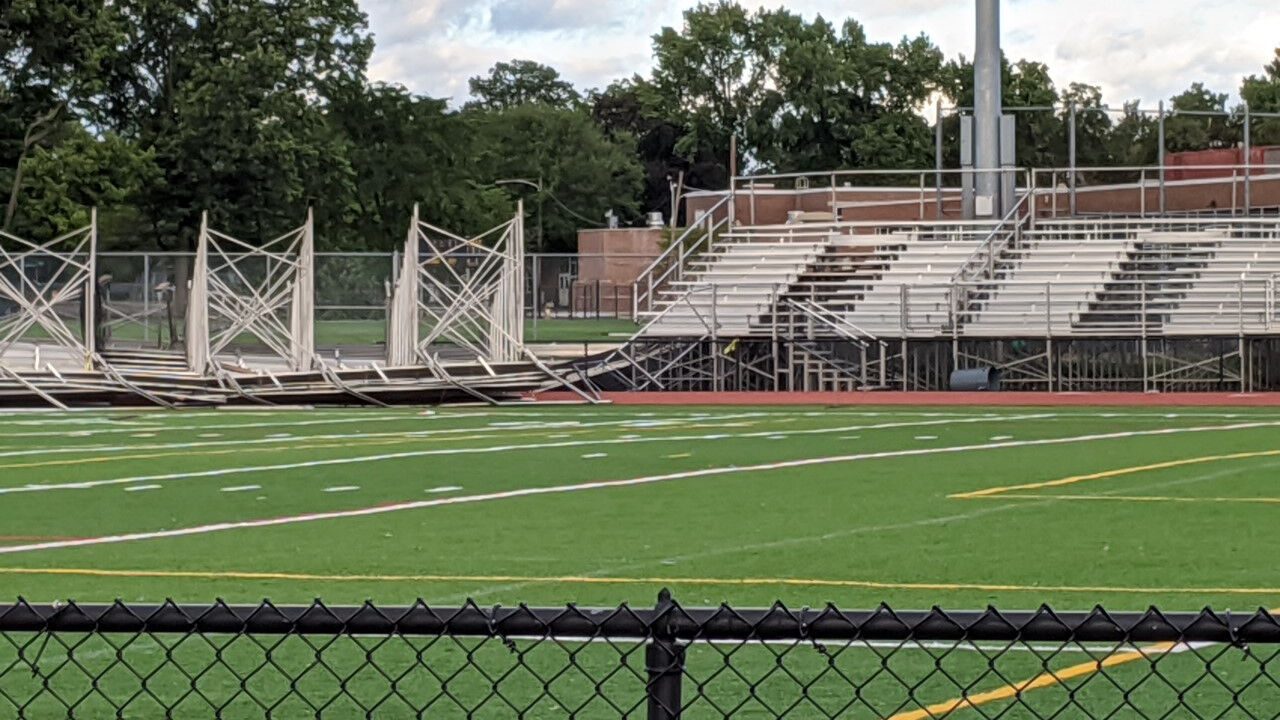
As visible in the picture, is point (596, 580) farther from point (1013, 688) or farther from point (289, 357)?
point (289, 357)

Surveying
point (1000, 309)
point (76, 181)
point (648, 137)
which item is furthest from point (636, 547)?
point (648, 137)

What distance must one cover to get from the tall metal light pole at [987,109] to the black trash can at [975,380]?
9685 mm

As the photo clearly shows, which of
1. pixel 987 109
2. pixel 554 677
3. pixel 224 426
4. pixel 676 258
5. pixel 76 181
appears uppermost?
pixel 987 109

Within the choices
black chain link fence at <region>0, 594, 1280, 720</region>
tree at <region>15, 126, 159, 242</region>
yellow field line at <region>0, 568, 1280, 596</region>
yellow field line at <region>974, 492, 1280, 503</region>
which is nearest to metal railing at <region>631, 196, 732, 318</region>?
tree at <region>15, 126, 159, 242</region>

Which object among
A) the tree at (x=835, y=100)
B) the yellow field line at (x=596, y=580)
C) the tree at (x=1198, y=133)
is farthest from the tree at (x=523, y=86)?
the yellow field line at (x=596, y=580)

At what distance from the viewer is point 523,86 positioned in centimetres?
15912

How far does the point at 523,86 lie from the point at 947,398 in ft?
427

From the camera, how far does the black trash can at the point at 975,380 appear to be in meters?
33.1

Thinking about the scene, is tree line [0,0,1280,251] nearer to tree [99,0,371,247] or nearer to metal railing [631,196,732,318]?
tree [99,0,371,247]

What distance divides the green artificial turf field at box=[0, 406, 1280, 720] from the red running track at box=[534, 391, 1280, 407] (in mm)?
5834

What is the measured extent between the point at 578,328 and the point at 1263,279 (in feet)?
95.4

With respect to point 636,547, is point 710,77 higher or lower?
higher

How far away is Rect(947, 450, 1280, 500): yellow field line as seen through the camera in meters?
16.1

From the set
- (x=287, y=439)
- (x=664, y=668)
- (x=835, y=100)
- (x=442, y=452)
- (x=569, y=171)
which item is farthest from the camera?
(x=569, y=171)
